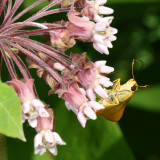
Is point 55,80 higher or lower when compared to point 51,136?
higher

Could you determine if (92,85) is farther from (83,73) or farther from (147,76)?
(147,76)

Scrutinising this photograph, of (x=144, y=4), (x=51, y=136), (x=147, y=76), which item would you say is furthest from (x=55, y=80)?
(x=147, y=76)

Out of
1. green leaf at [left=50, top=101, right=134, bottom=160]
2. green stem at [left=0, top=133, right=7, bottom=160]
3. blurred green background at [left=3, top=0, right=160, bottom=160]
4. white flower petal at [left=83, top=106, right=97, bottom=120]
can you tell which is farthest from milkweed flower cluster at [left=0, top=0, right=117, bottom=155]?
green leaf at [left=50, top=101, right=134, bottom=160]

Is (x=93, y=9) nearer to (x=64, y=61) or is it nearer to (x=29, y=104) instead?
(x=64, y=61)

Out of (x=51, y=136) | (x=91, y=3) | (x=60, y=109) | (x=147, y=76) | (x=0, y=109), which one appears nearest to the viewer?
(x=0, y=109)

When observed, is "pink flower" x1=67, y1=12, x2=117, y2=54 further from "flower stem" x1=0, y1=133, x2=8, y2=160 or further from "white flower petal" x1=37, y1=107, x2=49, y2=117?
"flower stem" x1=0, y1=133, x2=8, y2=160
